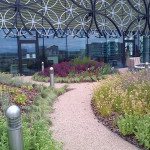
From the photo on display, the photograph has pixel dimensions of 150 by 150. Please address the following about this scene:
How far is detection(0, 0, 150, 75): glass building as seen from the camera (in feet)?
41.3

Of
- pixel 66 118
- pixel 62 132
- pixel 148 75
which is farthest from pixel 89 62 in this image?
pixel 62 132

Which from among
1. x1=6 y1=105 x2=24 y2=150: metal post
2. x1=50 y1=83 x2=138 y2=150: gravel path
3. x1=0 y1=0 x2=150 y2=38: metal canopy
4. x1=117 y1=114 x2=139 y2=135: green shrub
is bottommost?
x1=50 y1=83 x2=138 y2=150: gravel path

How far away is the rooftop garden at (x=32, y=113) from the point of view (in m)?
2.75

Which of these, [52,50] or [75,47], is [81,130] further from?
[75,47]

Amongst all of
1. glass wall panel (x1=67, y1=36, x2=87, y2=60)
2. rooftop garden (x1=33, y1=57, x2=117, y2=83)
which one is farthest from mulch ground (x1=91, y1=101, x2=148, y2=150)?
glass wall panel (x1=67, y1=36, x2=87, y2=60)

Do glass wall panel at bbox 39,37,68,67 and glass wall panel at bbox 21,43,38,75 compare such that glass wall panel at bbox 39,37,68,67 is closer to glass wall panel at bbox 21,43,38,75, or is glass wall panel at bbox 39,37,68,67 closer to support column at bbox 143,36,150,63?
glass wall panel at bbox 21,43,38,75

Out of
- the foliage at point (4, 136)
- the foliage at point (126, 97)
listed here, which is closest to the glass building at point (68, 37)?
the foliage at point (126, 97)

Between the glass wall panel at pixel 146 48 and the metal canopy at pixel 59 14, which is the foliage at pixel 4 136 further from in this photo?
the glass wall panel at pixel 146 48

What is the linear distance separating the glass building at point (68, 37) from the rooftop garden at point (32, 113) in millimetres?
5837

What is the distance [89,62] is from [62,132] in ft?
27.7

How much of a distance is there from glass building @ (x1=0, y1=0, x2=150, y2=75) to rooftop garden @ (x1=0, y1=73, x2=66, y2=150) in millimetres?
5837

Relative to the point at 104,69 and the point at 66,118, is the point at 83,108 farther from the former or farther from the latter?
the point at 104,69

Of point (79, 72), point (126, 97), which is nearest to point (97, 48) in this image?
point (79, 72)

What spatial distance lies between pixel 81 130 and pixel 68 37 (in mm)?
12836
